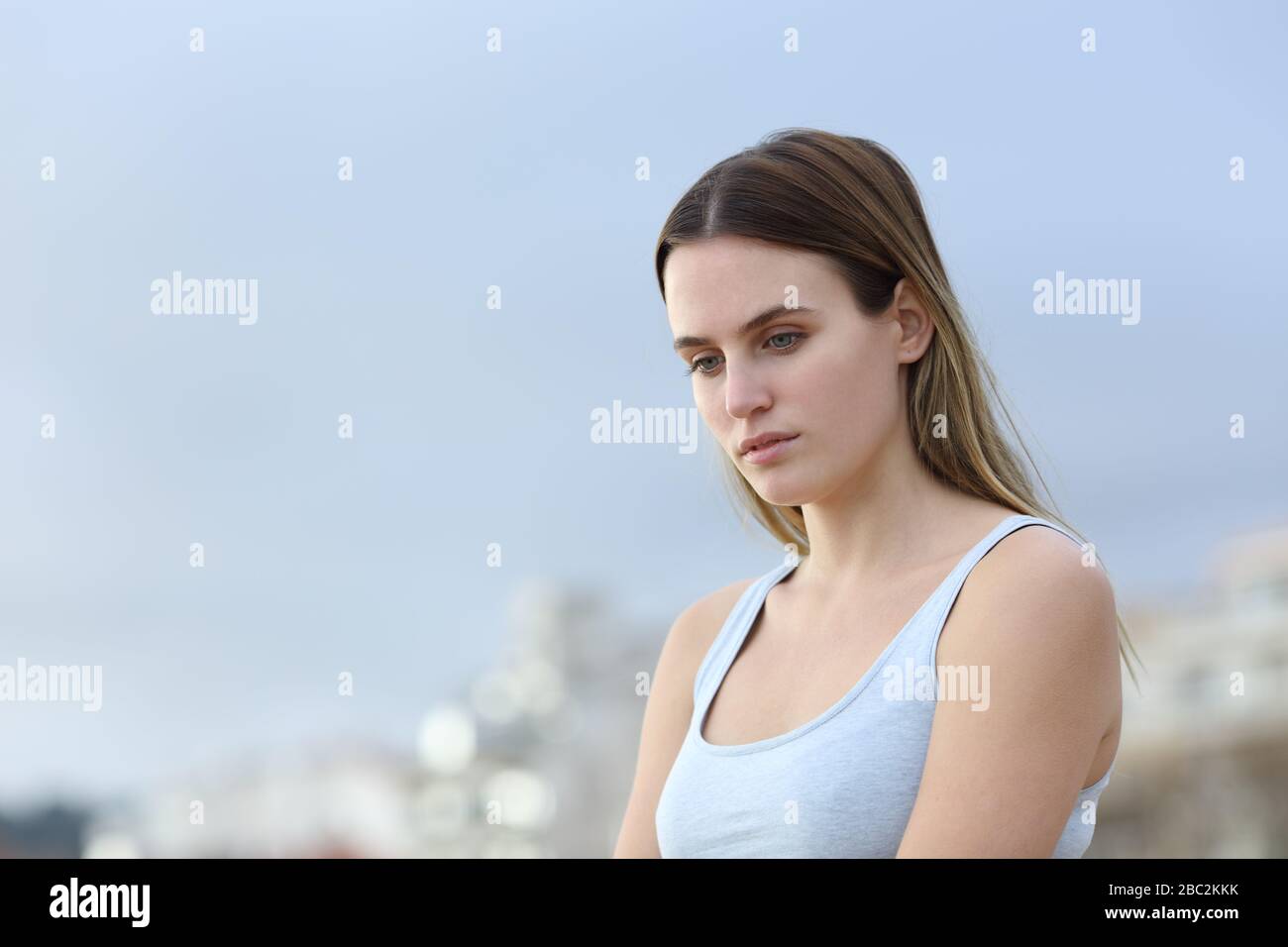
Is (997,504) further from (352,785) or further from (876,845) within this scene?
(352,785)

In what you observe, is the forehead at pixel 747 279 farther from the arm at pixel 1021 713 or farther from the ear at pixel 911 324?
the arm at pixel 1021 713

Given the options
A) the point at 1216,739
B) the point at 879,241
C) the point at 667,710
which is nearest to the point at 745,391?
the point at 879,241

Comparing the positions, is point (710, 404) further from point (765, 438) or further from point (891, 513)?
point (891, 513)

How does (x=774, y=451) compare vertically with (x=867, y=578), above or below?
above

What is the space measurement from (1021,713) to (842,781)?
0.68 feet

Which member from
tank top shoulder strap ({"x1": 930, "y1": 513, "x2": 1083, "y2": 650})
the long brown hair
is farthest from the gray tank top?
the long brown hair

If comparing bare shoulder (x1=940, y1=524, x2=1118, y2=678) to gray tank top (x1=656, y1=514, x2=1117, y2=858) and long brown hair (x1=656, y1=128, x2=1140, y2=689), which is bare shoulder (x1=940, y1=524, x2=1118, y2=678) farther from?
long brown hair (x1=656, y1=128, x2=1140, y2=689)

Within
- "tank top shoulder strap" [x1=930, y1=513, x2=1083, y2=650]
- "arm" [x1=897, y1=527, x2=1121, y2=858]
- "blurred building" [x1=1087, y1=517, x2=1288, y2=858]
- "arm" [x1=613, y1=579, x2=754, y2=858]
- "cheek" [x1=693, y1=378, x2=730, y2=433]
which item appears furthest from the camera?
"blurred building" [x1=1087, y1=517, x2=1288, y2=858]

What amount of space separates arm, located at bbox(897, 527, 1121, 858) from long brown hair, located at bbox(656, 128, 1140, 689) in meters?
0.20

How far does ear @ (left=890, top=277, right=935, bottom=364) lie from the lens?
161 centimetres

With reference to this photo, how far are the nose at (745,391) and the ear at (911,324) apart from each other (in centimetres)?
20

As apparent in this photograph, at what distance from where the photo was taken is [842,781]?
143 centimetres
